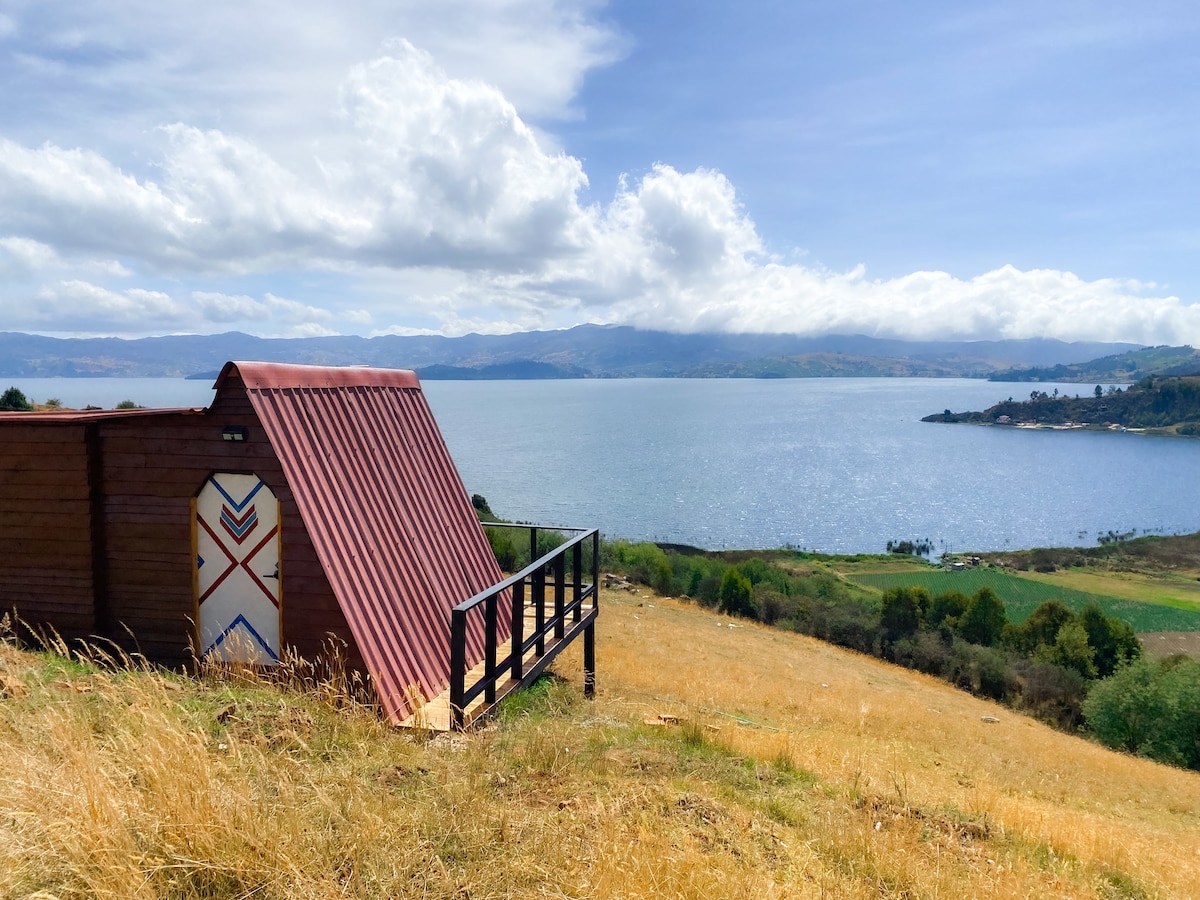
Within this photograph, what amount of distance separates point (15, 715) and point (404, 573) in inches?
161

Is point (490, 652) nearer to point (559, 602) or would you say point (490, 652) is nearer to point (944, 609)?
point (559, 602)

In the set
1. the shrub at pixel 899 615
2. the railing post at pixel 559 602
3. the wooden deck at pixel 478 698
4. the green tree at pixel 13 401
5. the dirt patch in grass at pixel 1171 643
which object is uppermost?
the green tree at pixel 13 401

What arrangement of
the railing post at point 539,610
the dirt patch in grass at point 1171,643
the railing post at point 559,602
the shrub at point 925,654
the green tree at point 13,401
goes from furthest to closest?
the dirt patch in grass at point 1171,643 → the green tree at point 13,401 → the shrub at point 925,654 → the railing post at point 559,602 → the railing post at point 539,610

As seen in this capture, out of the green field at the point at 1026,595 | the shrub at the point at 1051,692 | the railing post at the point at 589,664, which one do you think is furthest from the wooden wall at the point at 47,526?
the green field at the point at 1026,595

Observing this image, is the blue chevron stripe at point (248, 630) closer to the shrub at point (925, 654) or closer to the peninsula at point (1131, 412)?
the shrub at point (925, 654)

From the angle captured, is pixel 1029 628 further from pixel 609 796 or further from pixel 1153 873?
pixel 609 796

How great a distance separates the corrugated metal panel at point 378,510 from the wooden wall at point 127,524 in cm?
32

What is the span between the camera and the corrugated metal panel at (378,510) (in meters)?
7.87

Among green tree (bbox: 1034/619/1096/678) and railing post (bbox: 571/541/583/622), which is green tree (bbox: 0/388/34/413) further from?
green tree (bbox: 1034/619/1096/678)

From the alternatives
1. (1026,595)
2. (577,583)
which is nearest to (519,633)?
(577,583)

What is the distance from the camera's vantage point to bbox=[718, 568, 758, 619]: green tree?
43159 millimetres

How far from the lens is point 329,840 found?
4.02m

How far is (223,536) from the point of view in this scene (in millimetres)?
8047

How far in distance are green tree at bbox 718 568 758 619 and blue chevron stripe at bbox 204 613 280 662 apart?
36.8 metres
